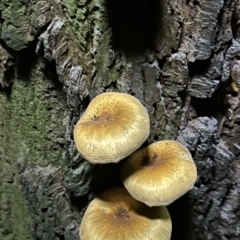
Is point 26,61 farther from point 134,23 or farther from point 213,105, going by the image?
point 213,105

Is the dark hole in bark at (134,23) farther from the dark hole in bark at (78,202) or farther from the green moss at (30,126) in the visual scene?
the dark hole in bark at (78,202)

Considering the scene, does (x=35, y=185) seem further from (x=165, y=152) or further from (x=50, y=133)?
(x=165, y=152)

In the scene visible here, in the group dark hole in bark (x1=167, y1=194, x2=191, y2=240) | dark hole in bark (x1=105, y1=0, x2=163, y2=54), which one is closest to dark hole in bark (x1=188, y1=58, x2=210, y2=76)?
dark hole in bark (x1=105, y1=0, x2=163, y2=54)

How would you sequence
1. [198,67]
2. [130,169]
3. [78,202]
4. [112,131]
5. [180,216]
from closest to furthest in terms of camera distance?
[112,131] → [130,169] → [198,67] → [78,202] → [180,216]

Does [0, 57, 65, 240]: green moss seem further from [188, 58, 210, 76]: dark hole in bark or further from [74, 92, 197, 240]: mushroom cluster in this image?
[188, 58, 210, 76]: dark hole in bark

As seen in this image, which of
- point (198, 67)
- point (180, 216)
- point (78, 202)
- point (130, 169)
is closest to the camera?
point (130, 169)

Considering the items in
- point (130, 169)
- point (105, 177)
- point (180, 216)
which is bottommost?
point (180, 216)

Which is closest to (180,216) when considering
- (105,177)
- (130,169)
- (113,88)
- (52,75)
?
(105,177)

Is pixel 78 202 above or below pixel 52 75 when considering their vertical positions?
below
